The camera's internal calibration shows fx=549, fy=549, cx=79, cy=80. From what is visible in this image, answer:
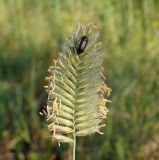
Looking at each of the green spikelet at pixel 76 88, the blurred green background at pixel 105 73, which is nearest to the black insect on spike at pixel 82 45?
the green spikelet at pixel 76 88

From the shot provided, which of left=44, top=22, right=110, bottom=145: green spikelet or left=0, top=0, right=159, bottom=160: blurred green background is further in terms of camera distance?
left=0, top=0, right=159, bottom=160: blurred green background

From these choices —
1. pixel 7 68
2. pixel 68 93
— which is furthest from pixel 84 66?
pixel 7 68

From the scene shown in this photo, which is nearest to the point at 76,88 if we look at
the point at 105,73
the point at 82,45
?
the point at 82,45

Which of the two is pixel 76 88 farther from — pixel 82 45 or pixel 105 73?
pixel 105 73

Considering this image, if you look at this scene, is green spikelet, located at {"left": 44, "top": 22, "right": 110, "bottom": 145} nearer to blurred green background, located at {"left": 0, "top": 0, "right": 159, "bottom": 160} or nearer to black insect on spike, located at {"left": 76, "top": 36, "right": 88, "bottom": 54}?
black insect on spike, located at {"left": 76, "top": 36, "right": 88, "bottom": 54}

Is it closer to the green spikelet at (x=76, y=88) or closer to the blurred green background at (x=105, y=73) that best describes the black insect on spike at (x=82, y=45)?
the green spikelet at (x=76, y=88)

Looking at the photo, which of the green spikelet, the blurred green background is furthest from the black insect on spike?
the blurred green background

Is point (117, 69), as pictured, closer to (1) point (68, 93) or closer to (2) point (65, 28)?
(2) point (65, 28)
